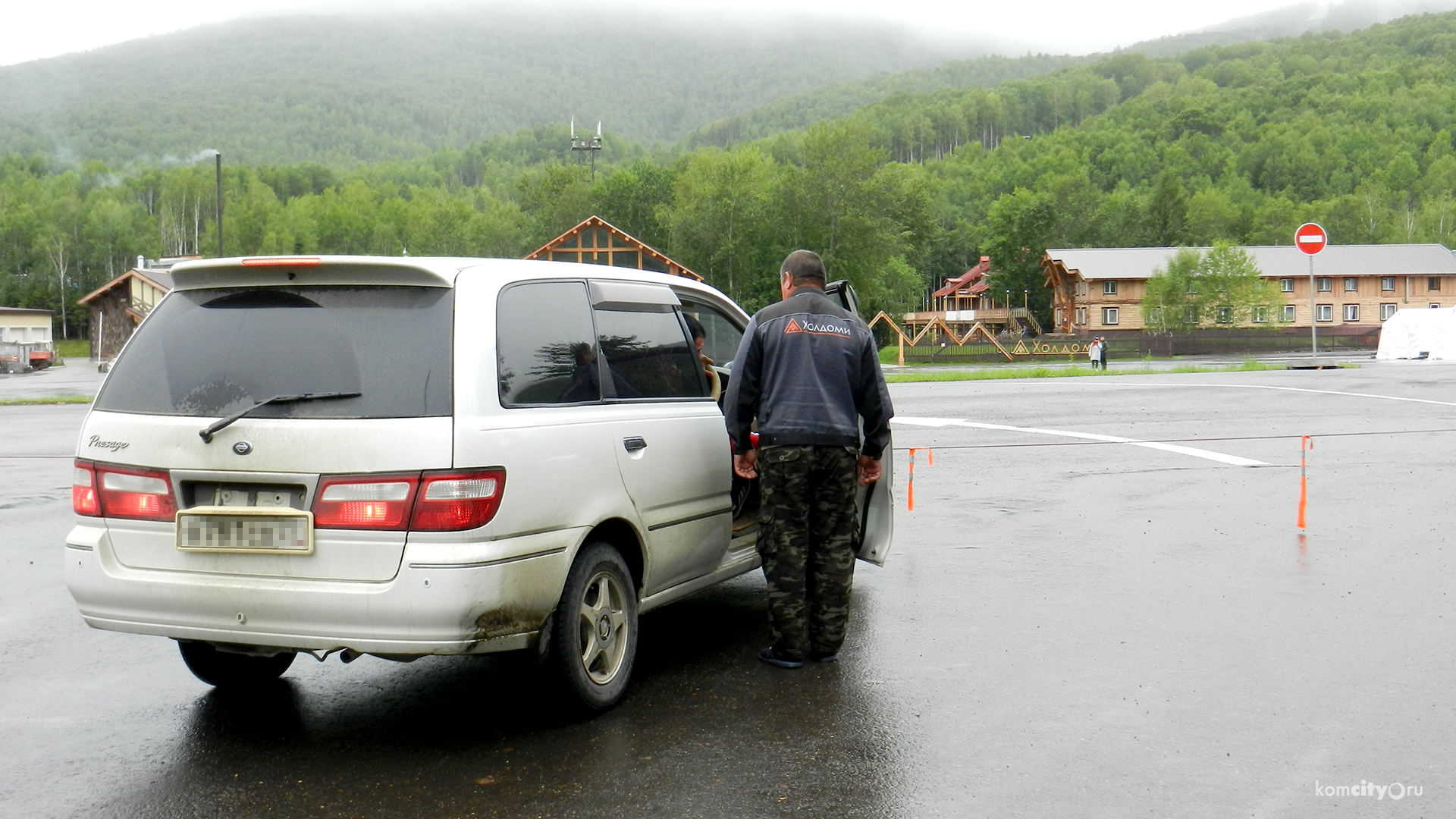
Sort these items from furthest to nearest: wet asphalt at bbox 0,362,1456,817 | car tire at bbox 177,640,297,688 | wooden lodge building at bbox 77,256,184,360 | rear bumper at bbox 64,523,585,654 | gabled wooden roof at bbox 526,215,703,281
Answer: wooden lodge building at bbox 77,256,184,360, gabled wooden roof at bbox 526,215,703,281, car tire at bbox 177,640,297,688, rear bumper at bbox 64,523,585,654, wet asphalt at bbox 0,362,1456,817

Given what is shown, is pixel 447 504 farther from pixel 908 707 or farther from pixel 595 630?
pixel 908 707

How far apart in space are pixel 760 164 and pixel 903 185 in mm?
13437

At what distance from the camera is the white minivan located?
4.27m

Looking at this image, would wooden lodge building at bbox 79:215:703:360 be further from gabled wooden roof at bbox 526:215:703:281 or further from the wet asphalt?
the wet asphalt

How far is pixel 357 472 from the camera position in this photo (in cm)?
428

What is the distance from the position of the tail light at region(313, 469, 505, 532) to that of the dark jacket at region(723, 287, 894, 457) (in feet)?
5.64

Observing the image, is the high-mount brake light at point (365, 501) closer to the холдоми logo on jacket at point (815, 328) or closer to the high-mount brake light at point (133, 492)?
the high-mount brake light at point (133, 492)

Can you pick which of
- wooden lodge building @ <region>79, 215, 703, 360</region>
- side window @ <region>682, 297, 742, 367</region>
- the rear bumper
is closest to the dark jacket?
side window @ <region>682, 297, 742, 367</region>

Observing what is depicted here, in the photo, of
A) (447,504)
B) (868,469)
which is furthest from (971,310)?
(447,504)

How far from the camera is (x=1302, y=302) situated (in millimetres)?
91438

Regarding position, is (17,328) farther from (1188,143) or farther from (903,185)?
(1188,143)

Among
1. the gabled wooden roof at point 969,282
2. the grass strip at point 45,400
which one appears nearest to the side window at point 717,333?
the grass strip at point 45,400

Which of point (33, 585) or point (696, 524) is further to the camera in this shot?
point (33, 585)

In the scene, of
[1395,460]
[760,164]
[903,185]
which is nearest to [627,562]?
[1395,460]
